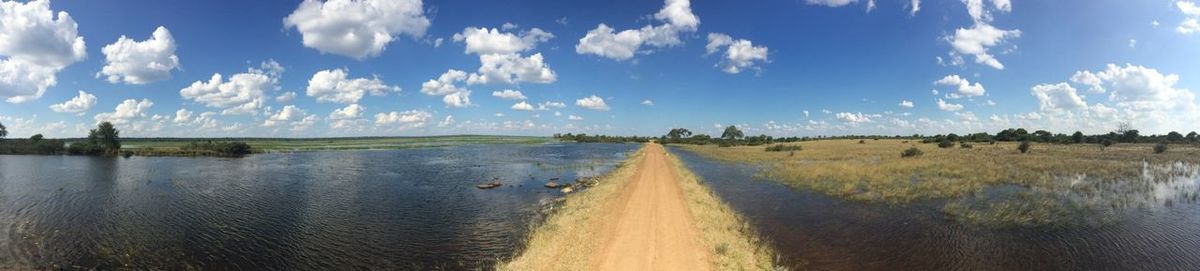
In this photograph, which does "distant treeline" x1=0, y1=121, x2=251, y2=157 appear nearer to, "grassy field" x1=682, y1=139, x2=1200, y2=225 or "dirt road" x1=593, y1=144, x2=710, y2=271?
"dirt road" x1=593, y1=144, x2=710, y2=271

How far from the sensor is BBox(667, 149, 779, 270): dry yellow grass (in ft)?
49.0

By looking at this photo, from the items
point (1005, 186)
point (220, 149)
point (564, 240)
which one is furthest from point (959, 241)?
point (220, 149)

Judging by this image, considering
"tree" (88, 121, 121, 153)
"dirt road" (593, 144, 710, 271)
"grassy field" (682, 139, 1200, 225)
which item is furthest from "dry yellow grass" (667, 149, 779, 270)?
"tree" (88, 121, 121, 153)

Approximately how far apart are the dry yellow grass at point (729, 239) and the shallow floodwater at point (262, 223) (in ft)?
25.2

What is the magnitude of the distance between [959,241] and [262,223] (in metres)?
31.8

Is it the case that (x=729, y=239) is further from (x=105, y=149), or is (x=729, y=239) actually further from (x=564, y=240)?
(x=105, y=149)

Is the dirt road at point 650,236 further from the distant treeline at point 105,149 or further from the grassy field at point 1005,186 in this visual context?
the distant treeline at point 105,149

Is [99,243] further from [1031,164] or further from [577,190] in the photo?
[1031,164]

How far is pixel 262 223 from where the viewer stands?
2425 cm

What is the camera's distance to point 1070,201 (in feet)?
88.0

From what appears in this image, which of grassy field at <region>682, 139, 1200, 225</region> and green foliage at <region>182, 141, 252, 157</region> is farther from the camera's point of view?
green foliage at <region>182, 141, 252, 157</region>

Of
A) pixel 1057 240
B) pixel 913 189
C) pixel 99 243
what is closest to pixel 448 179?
pixel 99 243

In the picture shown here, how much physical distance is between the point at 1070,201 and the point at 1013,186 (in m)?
7.75

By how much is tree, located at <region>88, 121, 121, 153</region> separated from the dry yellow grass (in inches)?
4870
